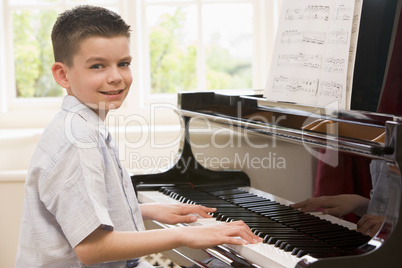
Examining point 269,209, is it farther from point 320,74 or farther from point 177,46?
point 177,46

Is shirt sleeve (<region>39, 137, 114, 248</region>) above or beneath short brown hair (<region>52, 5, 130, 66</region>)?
beneath

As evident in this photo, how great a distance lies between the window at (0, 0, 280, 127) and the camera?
12.5 feet

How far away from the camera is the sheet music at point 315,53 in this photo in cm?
173

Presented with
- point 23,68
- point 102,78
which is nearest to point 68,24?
point 102,78

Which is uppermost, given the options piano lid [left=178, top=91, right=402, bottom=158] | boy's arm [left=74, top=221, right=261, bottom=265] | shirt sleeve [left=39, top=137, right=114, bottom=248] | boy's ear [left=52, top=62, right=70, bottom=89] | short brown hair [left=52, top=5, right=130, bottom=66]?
short brown hair [left=52, top=5, right=130, bottom=66]

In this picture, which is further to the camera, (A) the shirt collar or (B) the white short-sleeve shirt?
(A) the shirt collar

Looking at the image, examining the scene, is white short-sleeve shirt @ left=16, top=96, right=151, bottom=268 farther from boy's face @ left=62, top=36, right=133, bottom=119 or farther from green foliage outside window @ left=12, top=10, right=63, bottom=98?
green foliage outside window @ left=12, top=10, right=63, bottom=98

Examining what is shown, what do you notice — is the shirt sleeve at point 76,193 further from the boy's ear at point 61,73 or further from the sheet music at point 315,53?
the sheet music at point 315,53

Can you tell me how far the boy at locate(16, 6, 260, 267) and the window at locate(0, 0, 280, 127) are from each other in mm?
2243

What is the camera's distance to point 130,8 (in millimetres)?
3717

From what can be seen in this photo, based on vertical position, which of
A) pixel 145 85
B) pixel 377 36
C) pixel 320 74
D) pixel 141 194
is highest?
pixel 377 36

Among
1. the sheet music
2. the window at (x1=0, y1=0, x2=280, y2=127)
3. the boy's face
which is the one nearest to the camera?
the boy's face

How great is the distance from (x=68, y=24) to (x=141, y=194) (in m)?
0.89

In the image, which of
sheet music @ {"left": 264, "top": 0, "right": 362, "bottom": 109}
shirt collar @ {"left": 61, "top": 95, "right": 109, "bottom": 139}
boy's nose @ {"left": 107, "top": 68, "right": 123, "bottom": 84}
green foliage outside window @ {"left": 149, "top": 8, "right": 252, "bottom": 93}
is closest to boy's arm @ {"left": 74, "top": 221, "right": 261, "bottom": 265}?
shirt collar @ {"left": 61, "top": 95, "right": 109, "bottom": 139}
